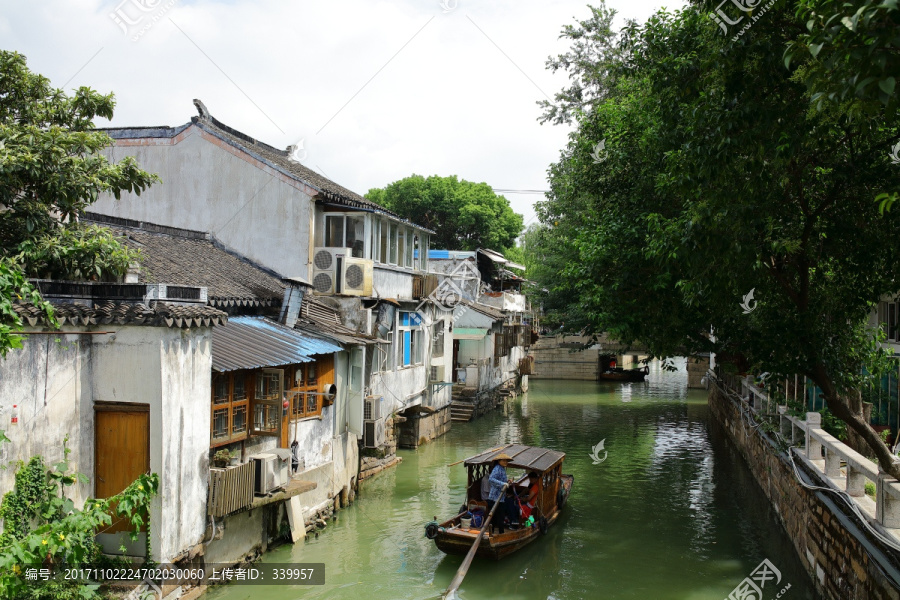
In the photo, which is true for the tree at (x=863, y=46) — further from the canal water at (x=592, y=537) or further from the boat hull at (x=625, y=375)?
the boat hull at (x=625, y=375)

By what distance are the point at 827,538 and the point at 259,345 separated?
947 cm

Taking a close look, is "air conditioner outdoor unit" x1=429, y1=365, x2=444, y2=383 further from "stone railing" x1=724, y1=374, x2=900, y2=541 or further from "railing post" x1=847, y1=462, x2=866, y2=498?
"railing post" x1=847, y1=462, x2=866, y2=498

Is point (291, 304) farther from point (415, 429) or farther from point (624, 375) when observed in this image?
point (624, 375)

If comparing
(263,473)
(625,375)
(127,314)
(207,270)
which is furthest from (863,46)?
(625,375)

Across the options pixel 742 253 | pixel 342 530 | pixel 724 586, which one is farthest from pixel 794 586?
pixel 342 530

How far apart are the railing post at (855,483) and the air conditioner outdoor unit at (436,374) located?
585 inches

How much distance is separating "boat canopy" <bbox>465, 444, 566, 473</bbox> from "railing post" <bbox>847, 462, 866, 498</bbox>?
5.51 m

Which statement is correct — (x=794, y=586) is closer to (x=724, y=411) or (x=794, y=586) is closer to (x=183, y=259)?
(x=183, y=259)

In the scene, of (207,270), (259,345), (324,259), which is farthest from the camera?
(324,259)

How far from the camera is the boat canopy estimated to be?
13728mm

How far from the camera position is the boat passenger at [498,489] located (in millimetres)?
13008

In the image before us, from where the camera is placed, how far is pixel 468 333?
29953mm

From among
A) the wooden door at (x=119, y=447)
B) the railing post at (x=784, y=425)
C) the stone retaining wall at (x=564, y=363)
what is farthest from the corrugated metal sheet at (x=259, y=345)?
the stone retaining wall at (x=564, y=363)

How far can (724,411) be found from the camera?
26578 mm
